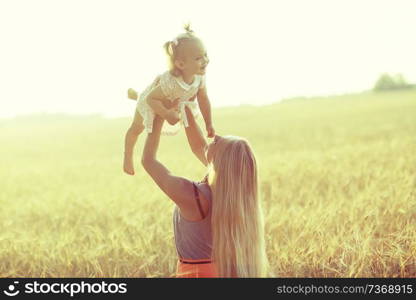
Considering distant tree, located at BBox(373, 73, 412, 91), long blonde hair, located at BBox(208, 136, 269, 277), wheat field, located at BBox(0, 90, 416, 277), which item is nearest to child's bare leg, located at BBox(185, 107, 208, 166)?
long blonde hair, located at BBox(208, 136, 269, 277)

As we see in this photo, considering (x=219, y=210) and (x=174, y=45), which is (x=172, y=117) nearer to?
(x=174, y=45)

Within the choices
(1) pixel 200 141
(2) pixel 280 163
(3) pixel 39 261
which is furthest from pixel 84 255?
(2) pixel 280 163

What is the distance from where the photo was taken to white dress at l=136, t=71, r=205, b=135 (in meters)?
2.33

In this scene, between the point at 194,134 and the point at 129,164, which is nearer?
the point at 194,134

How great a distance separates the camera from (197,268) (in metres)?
2.34

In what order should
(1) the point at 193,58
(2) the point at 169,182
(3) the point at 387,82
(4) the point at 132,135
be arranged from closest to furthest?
(2) the point at 169,182 < (1) the point at 193,58 < (4) the point at 132,135 < (3) the point at 387,82

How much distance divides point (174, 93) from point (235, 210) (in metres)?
0.57

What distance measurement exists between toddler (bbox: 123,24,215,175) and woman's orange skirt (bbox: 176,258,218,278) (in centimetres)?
46

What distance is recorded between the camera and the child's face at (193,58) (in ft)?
7.39

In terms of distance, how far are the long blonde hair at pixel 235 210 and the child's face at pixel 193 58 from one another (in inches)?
13.3

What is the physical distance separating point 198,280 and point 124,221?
74.1 inches

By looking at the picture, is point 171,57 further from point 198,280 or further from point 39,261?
point 39,261

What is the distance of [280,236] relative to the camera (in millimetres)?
3621

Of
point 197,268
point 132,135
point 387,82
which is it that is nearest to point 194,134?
point 132,135
